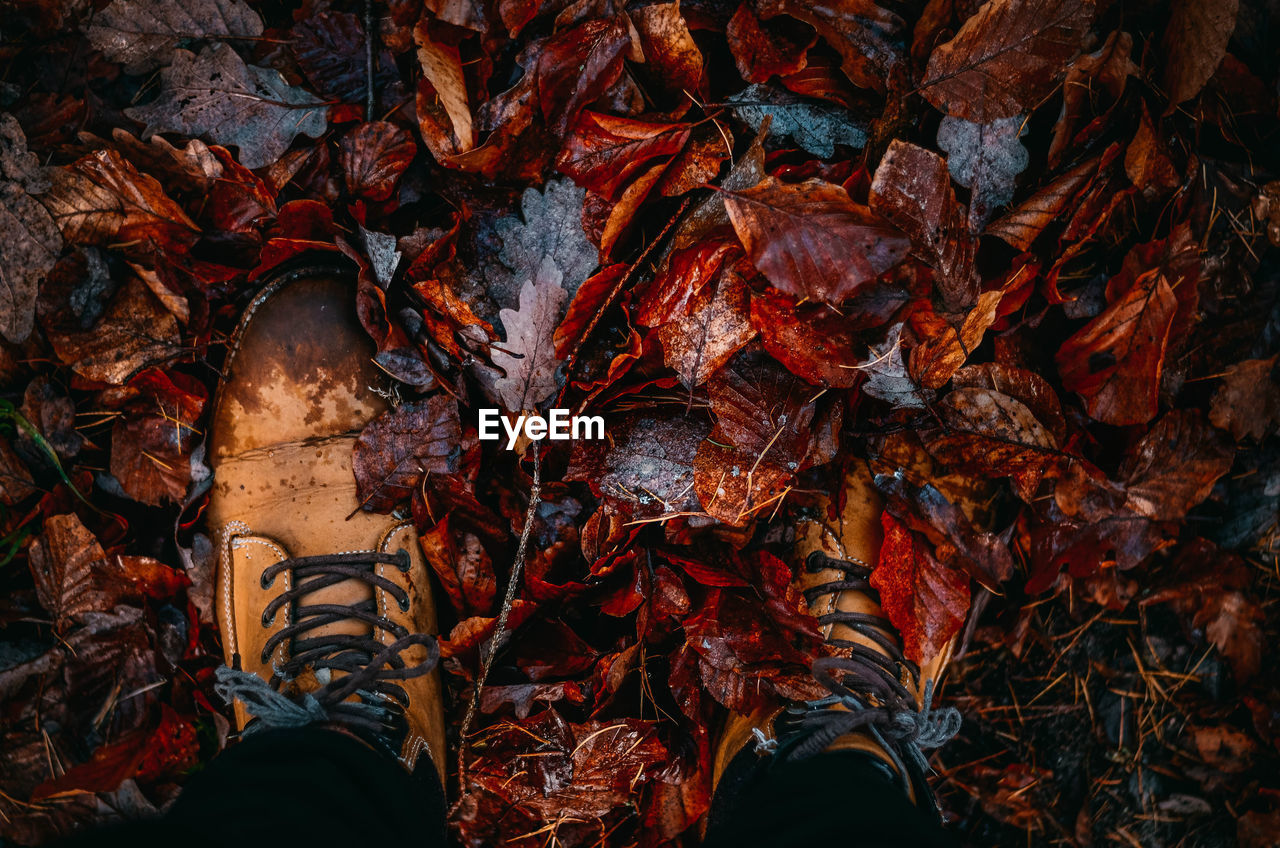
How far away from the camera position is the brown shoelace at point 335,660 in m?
1.54

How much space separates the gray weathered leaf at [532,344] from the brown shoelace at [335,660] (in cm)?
54

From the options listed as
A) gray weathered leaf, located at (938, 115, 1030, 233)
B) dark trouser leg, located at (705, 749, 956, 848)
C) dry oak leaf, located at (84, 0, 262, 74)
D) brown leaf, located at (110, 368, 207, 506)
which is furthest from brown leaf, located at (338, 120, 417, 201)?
dark trouser leg, located at (705, 749, 956, 848)

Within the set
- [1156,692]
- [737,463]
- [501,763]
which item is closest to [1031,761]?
[1156,692]

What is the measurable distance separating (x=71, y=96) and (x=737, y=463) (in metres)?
1.72

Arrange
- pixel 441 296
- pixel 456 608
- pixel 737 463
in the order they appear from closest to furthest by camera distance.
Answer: pixel 737 463 → pixel 441 296 → pixel 456 608

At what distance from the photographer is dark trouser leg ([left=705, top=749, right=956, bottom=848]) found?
117cm

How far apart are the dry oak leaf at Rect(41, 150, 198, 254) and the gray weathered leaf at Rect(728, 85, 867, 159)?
1297 mm

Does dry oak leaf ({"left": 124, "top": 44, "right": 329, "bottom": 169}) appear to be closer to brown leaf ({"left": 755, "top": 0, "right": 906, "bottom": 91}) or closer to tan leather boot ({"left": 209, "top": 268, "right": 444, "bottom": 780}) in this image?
tan leather boot ({"left": 209, "top": 268, "right": 444, "bottom": 780})

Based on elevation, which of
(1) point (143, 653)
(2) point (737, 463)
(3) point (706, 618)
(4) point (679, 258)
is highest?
(4) point (679, 258)

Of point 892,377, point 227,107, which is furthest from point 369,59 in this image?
point 892,377

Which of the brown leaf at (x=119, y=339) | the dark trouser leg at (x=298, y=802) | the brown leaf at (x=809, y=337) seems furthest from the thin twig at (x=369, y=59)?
the dark trouser leg at (x=298, y=802)

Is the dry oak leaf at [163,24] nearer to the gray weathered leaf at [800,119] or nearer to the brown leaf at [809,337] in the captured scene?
the gray weathered leaf at [800,119]

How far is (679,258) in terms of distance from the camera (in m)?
1.42

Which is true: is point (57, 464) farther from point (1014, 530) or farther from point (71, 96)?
point (1014, 530)
